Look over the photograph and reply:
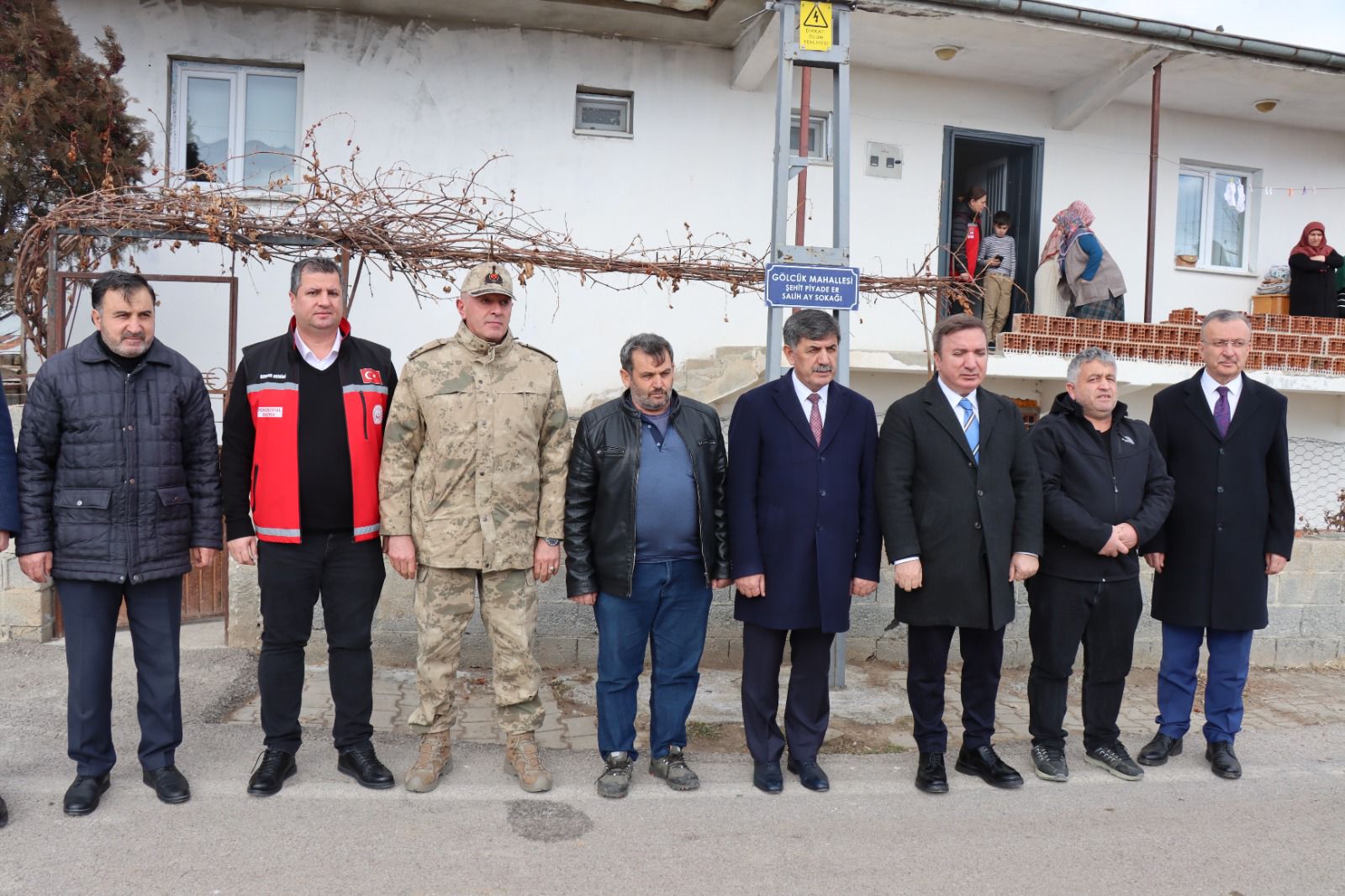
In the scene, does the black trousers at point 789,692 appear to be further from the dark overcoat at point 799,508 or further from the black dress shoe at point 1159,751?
the black dress shoe at point 1159,751

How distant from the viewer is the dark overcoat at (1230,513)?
4520mm

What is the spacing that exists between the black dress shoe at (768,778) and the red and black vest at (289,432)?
185cm

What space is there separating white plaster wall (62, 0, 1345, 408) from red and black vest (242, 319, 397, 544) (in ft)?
16.0

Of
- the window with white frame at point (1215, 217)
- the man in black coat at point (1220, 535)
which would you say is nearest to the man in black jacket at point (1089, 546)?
the man in black coat at point (1220, 535)

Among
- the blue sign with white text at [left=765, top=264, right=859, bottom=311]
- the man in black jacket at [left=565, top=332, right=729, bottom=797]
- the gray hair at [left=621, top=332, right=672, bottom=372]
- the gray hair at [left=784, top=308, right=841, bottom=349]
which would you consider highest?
the blue sign with white text at [left=765, top=264, right=859, bottom=311]

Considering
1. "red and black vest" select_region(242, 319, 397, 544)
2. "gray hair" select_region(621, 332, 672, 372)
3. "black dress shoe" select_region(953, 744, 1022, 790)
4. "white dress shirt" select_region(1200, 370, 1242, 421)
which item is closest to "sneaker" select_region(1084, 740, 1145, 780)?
"black dress shoe" select_region(953, 744, 1022, 790)

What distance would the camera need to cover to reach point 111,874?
10.6ft

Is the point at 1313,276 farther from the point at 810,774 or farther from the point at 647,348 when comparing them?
the point at 647,348

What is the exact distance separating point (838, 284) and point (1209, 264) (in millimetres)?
8432

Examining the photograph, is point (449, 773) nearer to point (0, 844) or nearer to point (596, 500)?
point (596, 500)

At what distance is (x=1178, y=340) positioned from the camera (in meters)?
10.1

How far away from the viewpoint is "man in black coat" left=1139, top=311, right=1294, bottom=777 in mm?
4531

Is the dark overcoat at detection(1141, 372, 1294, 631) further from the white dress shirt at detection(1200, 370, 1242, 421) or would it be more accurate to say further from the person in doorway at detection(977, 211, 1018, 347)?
the person in doorway at detection(977, 211, 1018, 347)

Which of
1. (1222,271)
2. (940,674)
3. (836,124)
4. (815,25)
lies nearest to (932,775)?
(940,674)
